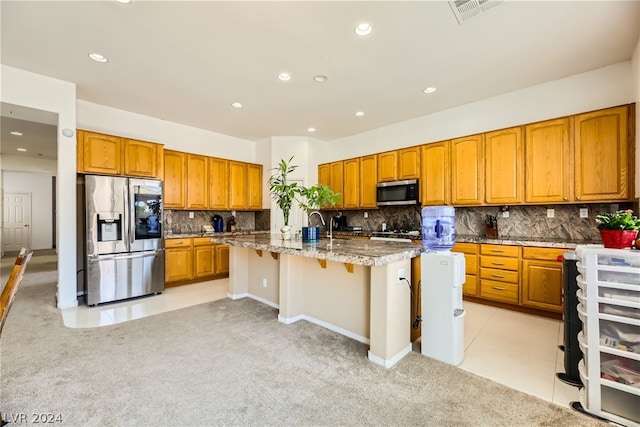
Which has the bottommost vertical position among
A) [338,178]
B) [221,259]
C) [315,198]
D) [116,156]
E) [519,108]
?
[221,259]

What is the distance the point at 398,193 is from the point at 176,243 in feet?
13.2

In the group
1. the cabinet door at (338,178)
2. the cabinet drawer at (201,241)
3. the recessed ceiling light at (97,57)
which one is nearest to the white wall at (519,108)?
the cabinet door at (338,178)

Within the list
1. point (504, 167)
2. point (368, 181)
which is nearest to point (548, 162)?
point (504, 167)

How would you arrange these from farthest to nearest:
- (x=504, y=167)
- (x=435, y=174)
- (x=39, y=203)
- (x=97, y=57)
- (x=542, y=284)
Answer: (x=39, y=203), (x=435, y=174), (x=504, y=167), (x=542, y=284), (x=97, y=57)

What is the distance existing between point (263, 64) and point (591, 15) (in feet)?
10.3

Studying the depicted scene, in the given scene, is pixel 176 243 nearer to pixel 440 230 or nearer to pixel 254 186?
pixel 254 186

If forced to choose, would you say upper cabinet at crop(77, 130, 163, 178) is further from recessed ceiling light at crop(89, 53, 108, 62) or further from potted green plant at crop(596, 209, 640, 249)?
potted green plant at crop(596, 209, 640, 249)

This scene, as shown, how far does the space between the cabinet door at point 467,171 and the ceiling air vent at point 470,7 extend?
2039 mm

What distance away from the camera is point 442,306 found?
223 centimetres

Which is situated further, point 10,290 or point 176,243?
point 176,243

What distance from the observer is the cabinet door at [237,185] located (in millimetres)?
5746

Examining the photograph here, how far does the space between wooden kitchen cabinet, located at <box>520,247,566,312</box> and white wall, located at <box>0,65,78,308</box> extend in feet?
19.3

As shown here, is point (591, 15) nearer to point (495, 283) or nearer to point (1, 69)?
point (495, 283)

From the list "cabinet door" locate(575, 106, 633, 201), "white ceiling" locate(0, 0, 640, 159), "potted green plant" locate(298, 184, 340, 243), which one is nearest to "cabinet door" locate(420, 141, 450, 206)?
"white ceiling" locate(0, 0, 640, 159)
